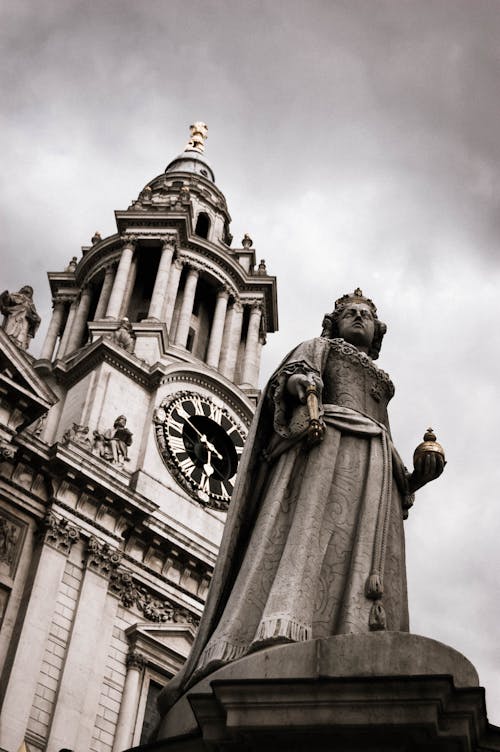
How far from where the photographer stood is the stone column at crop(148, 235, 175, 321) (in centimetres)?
3397

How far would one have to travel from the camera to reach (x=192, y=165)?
44.9 metres

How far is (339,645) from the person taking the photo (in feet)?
20.3

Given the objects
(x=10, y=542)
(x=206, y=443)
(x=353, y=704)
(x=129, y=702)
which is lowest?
(x=353, y=704)

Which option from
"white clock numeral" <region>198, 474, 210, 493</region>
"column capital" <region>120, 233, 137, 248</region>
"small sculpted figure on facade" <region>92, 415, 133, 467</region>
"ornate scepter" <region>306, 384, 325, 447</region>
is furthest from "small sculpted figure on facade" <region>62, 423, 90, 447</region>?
"ornate scepter" <region>306, 384, 325, 447</region>

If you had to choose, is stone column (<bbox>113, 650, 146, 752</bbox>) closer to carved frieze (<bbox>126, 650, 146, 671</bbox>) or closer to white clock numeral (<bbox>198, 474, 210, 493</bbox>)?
carved frieze (<bbox>126, 650, 146, 671</bbox>)

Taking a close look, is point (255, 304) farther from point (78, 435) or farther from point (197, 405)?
point (78, 435)

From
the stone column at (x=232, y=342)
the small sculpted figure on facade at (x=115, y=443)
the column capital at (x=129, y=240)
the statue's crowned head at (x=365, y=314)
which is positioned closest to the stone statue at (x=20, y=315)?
the small sculpted figure on facade at (x=115, y=443)

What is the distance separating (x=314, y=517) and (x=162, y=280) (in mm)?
28040

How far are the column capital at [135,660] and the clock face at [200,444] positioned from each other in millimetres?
5793

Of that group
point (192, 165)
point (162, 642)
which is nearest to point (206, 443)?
point (162, 642)

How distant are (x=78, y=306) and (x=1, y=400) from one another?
13.3m

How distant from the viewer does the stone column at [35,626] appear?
68.5ft

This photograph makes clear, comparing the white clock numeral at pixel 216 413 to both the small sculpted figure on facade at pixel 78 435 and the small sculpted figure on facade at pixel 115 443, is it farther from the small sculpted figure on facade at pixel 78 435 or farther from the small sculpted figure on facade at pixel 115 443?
the small sculpted figure on facade at pixel 78 435

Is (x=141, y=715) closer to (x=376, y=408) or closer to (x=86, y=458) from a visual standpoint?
(x=86, y=458)
